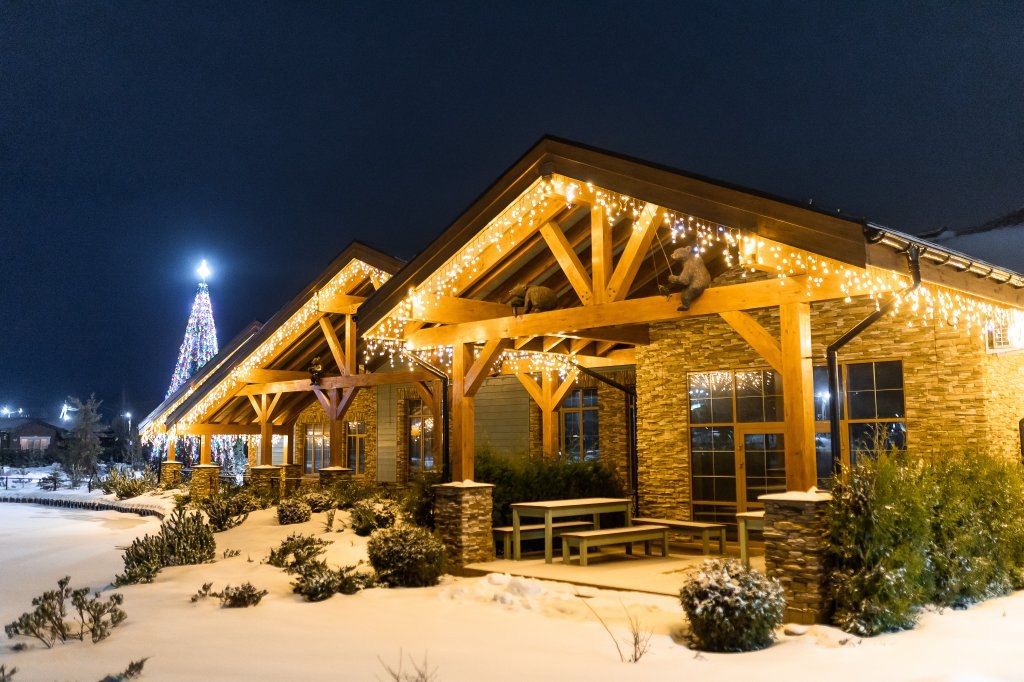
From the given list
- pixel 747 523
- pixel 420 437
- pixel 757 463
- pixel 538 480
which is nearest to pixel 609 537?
pixel 747 523

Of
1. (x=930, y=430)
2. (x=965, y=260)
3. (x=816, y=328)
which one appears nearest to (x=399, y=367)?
(x=816, y=328)

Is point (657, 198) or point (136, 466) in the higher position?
point (657, 198)

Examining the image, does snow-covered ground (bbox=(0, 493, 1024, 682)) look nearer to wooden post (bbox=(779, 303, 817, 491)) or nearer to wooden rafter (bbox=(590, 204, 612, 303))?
wooden post (bbox=(779, 303, 817, 491))

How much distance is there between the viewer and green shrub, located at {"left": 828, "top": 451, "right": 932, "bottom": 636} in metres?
6.74

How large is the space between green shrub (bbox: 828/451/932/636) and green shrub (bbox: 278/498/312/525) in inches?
373

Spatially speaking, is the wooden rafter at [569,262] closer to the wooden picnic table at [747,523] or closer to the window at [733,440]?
the wooden picnic table at [747,523]

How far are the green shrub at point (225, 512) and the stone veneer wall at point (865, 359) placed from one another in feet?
23.5

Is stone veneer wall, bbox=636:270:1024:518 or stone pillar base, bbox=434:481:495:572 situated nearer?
stone veneer wall, bbox=636:270:1024:518

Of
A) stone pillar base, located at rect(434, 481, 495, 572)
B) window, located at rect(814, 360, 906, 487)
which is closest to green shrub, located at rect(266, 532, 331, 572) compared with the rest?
stone pillar base, located at rect(434, 481, 495, 572)

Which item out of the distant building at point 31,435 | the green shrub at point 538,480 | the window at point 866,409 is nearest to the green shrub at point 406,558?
the green shrub at point 538,480

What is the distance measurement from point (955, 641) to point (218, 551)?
373 inches

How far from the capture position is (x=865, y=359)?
10891mm

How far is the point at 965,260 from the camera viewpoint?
8.10m

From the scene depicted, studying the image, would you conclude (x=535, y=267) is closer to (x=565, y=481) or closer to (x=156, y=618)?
(x=565, y=481)
